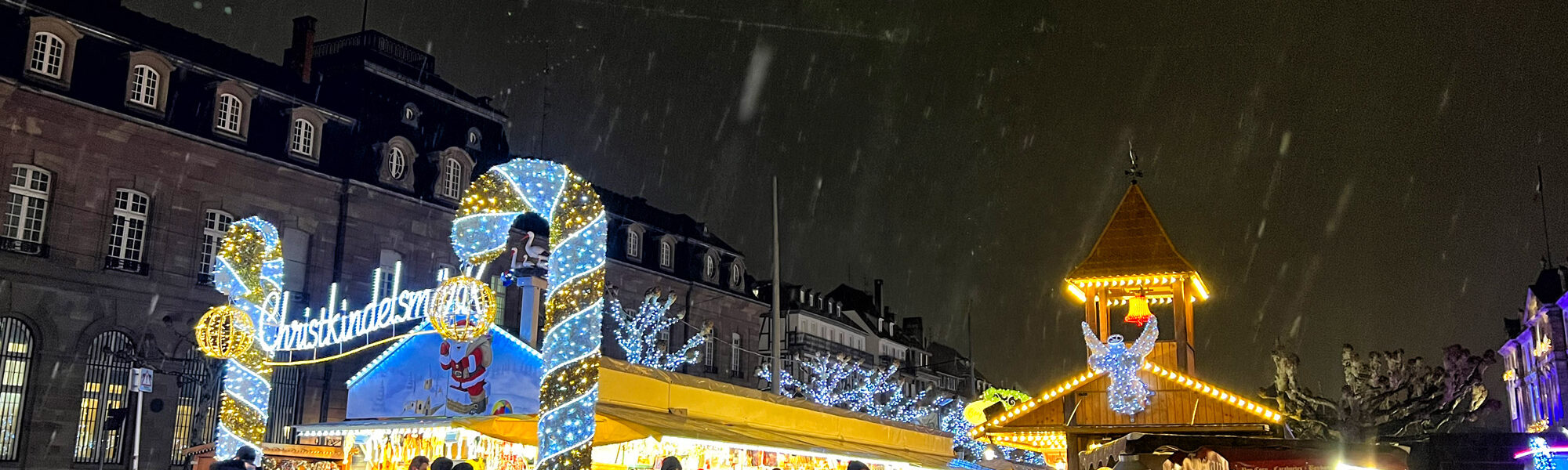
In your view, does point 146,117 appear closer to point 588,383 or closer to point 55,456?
point 55,456

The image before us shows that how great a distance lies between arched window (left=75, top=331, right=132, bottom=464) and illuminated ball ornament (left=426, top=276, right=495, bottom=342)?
1681 centimetres

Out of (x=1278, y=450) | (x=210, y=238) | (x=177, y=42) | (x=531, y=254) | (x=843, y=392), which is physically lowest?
(x=1278, y=450)

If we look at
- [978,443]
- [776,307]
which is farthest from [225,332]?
[978,443]

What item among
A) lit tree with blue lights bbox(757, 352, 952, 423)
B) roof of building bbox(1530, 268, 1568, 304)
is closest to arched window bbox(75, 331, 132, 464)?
lit tree with blue lights bbox(757, 352, 952, 423)

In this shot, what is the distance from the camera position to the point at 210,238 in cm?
2856

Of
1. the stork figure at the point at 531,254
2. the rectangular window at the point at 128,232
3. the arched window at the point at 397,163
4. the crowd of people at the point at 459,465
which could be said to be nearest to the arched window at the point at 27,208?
the rectangular window at the point at 128,232

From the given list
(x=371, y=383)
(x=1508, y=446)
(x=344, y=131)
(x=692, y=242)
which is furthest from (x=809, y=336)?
(x=371, y=383)

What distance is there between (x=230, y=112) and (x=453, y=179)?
24.0 ft

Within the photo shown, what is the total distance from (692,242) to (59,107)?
25.3m

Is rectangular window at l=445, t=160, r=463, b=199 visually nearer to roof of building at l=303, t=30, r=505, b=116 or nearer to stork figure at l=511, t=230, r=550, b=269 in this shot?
roof of building at l=303, t=30, r=505, b=116

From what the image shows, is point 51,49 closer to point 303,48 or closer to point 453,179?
point 303,48

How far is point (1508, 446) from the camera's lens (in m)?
27.4

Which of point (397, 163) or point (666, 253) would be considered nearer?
point (397, 163)

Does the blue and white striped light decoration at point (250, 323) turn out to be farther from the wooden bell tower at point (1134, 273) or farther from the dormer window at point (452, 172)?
the dormer window at point (452, 172)
